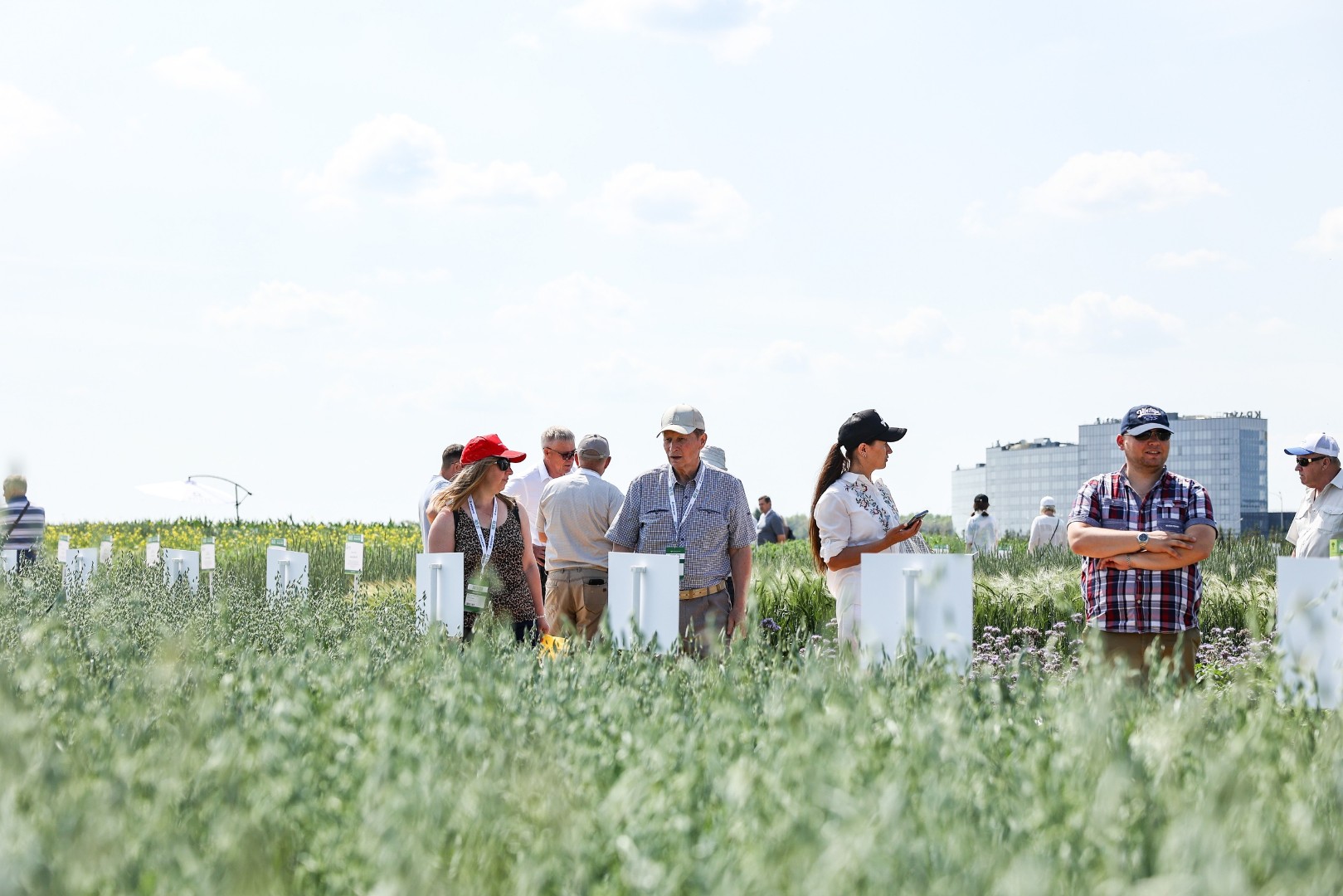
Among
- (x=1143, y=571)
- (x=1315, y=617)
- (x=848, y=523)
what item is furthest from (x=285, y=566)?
(x=1315, y=617)

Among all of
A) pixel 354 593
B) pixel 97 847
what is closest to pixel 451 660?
pixel 97 847

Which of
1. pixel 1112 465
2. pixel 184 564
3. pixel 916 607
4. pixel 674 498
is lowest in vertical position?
pixel 184 564

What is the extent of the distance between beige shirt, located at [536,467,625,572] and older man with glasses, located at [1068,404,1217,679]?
2218 millimetres

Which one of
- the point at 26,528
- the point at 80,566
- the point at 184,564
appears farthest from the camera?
the point at 26,528

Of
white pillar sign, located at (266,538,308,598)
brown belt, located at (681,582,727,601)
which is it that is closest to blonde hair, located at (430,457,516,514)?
brown belt, located at (681,582,727,601)

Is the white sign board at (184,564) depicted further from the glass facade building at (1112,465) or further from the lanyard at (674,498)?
the glass facade building at (1112,465)

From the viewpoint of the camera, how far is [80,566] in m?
9.88

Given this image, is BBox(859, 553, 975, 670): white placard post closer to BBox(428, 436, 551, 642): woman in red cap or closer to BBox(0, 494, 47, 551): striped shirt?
BBox(428, 436, 551, 642): woman in red cap

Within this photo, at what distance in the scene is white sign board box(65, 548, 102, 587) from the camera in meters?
8.53

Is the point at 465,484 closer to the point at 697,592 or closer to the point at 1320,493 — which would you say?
the point at 697,592

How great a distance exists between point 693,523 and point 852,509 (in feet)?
2.19

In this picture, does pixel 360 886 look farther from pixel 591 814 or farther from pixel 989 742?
pixel 989 742

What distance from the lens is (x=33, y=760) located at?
192 centimetres

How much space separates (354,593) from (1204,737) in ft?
13.9
